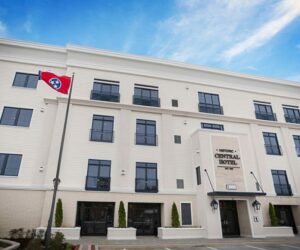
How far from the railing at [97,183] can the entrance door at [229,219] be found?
8816 mm

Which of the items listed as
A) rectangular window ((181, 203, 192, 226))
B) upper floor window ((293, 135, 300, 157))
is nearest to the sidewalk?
rectangular window ((181, 203, 192, 226))

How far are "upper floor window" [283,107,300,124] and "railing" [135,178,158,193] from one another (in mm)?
15269

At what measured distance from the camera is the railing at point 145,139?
17.1 m

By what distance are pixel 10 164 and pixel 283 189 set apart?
834 inches

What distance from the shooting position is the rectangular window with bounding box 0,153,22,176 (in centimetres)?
1429

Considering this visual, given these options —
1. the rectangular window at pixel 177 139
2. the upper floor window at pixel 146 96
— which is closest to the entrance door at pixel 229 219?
the rectangular window at pixel 177 139

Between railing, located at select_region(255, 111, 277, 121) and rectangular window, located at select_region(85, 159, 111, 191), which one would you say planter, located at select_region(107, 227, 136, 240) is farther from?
railing, located at select_region(255, 111, 277, 121)

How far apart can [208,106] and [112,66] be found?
934 cm

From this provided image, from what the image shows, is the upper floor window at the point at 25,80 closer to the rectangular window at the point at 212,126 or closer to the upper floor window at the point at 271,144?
the rectangular window at the point at 212,126

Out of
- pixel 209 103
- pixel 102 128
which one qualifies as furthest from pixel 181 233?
pixel 209 103

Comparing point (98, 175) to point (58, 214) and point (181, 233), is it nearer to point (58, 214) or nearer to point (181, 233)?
point (58, 214)

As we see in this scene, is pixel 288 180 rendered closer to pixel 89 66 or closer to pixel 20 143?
pixel 89 66

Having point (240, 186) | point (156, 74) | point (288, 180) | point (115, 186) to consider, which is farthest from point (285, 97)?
point (115, 186)

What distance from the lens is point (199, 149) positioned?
16.4 metres
